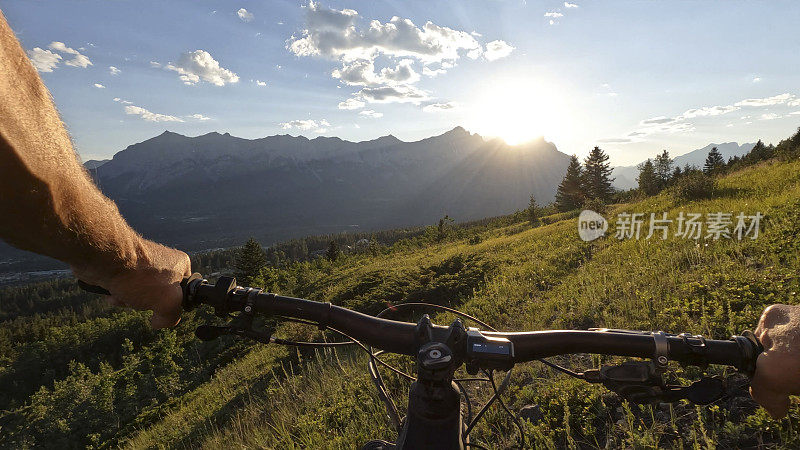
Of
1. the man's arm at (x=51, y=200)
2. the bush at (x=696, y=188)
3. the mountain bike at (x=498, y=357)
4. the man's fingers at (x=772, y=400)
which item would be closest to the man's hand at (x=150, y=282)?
the man's arm at (x=51, y=200)

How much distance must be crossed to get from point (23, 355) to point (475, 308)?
5828 centimetres

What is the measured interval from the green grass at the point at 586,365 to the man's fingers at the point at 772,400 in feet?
4.33

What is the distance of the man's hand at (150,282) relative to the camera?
177 cm

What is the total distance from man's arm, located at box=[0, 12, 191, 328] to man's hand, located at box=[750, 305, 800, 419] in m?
2.69

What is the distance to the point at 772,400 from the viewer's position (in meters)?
1.43

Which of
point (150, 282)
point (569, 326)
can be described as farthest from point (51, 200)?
point (569, 326)

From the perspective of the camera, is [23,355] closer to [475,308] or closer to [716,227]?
[475,308]

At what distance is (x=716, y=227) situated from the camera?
825cm

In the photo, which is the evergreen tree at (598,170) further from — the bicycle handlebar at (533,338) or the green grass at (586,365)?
the bicycle handlebar at (533,338)

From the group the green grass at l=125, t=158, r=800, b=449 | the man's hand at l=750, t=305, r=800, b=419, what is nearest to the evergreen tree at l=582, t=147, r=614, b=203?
the green grass at l=125, t=158, r=800, b=449

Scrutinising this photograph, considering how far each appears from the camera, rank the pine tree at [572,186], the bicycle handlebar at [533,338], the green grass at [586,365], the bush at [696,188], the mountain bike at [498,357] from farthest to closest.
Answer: the pine tree at [572,186]
the bush at [696,188]
the green grass at [586,365]
the bicycle handlebar at [533,338]
the mountain bike at [498,357]

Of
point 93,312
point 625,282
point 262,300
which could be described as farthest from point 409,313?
point 93,312

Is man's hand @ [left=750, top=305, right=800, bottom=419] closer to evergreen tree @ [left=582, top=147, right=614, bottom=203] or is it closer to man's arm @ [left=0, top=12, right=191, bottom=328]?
man's arm @ [left=0, top=12, right=191, bottom=328]

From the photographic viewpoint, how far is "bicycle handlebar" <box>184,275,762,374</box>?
1.46 m
